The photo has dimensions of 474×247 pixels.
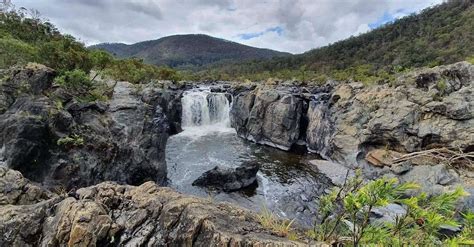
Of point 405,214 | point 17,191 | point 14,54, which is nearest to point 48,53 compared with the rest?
point 14,54

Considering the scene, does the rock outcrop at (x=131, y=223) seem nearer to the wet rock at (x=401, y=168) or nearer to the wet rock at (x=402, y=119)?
the wet rock at (x=401, y=168)

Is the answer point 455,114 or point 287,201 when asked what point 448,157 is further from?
point 287,201

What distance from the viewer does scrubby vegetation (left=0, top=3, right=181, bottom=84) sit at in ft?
55.0

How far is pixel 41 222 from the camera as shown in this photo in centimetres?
478

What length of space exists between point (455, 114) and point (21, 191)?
67.1 ft

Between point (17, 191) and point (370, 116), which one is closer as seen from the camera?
point (17, 191)

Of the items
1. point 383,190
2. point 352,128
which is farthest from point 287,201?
point 383,190

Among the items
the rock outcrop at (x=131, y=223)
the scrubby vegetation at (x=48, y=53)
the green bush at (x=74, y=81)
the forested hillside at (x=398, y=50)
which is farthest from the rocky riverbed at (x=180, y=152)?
the forested hillside at (x=398, y=50)

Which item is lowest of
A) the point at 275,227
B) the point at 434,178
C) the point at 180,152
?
the point at 180,152

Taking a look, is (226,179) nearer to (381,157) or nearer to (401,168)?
(401,168)

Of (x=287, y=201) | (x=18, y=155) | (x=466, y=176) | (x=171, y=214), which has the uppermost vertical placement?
(x=171, y=214)

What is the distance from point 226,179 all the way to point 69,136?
841 centimetres

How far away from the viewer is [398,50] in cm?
7288

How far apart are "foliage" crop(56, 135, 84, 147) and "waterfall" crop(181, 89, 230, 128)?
2144 cm
